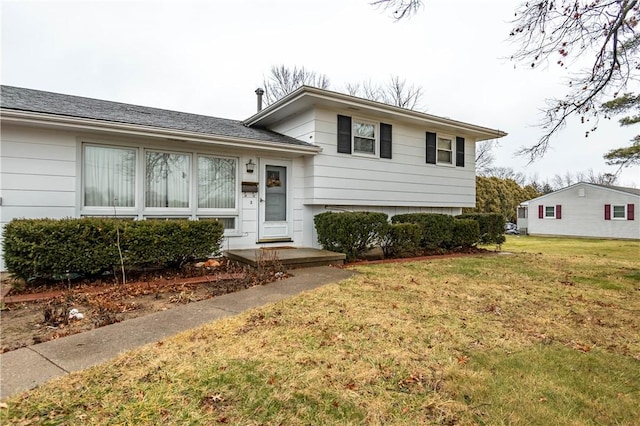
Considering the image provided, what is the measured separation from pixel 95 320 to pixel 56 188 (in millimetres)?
3666

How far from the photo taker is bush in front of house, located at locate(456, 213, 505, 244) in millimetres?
10727

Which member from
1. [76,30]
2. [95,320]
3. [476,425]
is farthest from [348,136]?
[76,30]

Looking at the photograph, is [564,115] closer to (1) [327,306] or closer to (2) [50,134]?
(1) [327,306]

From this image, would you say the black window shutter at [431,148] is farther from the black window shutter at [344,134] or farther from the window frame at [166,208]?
the window frame at [166,208]

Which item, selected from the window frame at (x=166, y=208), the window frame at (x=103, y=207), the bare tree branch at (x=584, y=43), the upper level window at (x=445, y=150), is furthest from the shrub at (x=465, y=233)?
the window frame at (x=103, y=207)

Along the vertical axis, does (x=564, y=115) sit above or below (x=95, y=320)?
above

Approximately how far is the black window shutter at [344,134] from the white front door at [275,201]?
1.43 metres

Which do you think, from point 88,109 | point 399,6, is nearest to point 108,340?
point 88,109

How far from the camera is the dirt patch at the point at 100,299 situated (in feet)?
11.6

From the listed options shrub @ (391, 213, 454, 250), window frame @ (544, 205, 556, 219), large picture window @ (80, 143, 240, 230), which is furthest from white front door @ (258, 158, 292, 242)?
window frame @ (544, 205, 556, 219)

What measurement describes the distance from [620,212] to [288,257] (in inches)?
939

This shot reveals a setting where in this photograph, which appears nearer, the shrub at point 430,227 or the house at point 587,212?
the shrub at point 430,227

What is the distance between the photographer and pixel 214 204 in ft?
25.4

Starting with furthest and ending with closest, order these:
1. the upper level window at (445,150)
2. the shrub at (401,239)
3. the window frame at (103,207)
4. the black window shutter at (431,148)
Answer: the upper level window at (445,150) < the black window shutter at (431,148) < the shrub at (401,239) < the window frame at (103,207)
